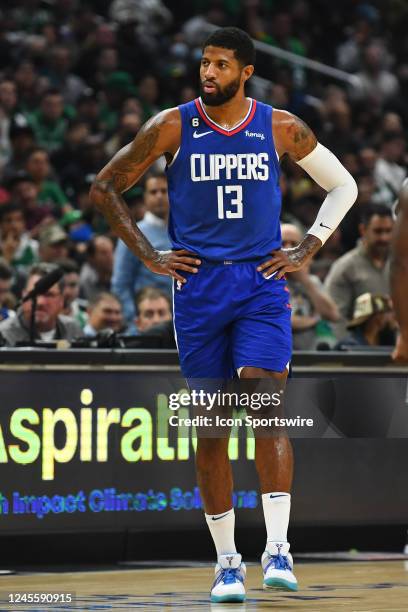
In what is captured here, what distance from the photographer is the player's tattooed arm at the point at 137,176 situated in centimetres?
616

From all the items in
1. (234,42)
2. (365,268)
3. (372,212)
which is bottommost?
(365,268)

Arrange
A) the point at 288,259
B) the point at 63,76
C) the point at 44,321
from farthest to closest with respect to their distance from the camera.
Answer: the point at 63,76 < the point at 44,321 < the point at 288,259

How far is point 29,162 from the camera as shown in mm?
12898

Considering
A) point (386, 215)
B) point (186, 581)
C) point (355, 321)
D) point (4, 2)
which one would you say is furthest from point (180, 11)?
point (186, 581)

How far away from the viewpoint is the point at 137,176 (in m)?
6.31

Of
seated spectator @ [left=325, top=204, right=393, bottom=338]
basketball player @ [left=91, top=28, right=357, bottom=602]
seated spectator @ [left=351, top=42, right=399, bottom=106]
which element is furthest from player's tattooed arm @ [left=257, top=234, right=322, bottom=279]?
seated spectator @ [left=351, top=42, right=399, bottom=106]

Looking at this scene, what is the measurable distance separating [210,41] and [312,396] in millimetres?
2583

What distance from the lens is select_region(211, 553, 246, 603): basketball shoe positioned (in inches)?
232

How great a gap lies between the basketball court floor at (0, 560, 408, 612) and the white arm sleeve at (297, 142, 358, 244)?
62.8 inches

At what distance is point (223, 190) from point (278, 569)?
1599 mm

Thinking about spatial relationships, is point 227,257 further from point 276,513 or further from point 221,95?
point 276,513

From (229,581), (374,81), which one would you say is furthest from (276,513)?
(374,81)

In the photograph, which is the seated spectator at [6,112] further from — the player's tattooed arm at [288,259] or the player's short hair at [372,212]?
the player's tattooed arm at [288,259]

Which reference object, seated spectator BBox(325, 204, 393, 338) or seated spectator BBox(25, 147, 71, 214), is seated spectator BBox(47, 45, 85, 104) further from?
seated spectator BBox(325, 204, 393, 338)
